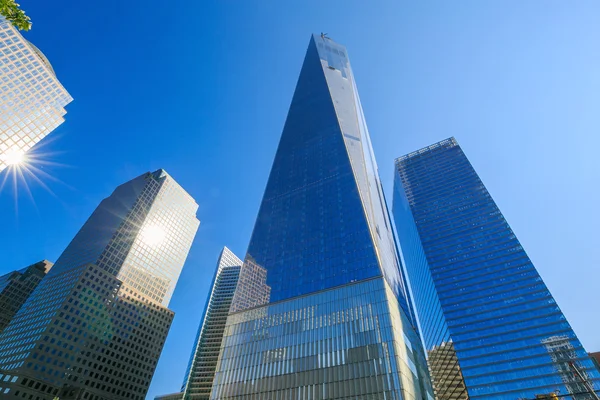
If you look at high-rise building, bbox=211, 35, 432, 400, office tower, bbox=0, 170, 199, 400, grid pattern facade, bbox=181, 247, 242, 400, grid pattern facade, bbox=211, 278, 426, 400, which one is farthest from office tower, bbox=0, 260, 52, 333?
grid pattern facade, bbox=211, 278, 426, 400

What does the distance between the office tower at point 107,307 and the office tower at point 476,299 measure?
4264 inches

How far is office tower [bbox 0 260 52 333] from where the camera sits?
15038 centimetres

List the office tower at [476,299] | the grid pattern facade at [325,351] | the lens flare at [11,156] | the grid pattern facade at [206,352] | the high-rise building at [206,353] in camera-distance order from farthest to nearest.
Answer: the high-rise building at [206,353]
the grid pattern facade at [206,352]
the office tower at [476,299]
the lens flare at [11,156]
the grid pattern facade at [325,351]

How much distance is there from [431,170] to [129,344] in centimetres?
15543

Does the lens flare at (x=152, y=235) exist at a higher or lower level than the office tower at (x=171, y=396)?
higher

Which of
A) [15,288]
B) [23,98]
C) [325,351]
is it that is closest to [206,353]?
[15,288]

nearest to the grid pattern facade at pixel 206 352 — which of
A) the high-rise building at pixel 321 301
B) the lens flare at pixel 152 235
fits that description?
the lens flare at pixel 152 235

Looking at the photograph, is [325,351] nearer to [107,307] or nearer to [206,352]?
[107,307]

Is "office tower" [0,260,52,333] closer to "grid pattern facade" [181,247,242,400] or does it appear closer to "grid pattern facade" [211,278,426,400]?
"grid pattern facade" [181,247,242,400]

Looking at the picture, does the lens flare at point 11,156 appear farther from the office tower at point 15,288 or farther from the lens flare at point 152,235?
the office tower at point 15,288

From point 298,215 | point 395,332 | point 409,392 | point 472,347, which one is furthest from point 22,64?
point 472,347

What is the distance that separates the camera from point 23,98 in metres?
77.1

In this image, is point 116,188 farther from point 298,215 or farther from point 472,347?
point 472,347

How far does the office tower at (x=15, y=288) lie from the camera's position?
150m
